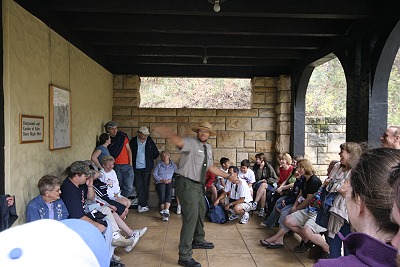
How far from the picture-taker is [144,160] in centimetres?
622

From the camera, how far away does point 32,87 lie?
329 centimetres

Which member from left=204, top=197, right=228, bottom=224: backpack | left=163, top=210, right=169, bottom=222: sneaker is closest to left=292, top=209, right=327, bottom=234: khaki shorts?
left=204, top=197, right=228, bottom=224: backpack

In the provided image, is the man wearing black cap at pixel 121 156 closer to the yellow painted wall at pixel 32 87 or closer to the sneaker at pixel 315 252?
the yellow painted wall at pixel 32 87

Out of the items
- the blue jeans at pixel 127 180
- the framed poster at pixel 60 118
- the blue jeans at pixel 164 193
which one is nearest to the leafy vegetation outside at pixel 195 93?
the blue jeans at pixel 164 193

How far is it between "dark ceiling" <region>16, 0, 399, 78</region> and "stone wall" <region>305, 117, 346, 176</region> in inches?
48.8

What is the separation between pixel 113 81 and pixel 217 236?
3813mm

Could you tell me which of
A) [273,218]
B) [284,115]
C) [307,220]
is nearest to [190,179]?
[307,220]

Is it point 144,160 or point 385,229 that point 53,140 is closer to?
point 144,160

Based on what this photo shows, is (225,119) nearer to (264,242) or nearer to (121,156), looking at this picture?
(121,156)

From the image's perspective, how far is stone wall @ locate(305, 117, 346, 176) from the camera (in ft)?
21.7

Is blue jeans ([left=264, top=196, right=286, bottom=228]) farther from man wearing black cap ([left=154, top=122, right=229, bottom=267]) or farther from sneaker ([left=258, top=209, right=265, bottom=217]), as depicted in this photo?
man wearing black cap ([left=154, top=122, right=229, bottom=267])

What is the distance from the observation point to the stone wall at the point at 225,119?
694cm

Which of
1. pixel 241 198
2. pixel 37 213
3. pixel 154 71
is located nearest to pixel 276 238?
pixel 241 198

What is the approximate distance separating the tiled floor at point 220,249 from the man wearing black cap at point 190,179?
0.83 feet
